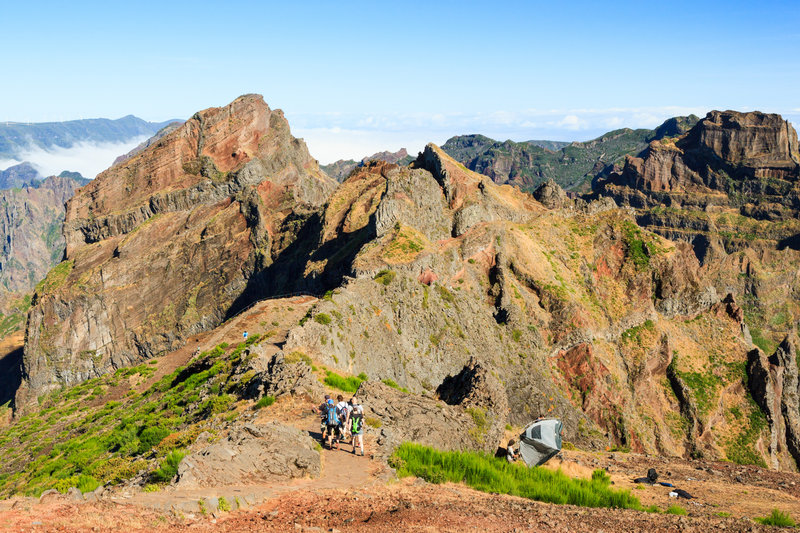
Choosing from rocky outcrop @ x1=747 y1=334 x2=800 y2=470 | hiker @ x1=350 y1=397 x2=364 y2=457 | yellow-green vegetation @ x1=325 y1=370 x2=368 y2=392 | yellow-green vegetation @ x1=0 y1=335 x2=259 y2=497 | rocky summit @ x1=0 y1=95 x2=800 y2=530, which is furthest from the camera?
rocky outcrop @ x1=747 y1=334 x2=800 y2=470

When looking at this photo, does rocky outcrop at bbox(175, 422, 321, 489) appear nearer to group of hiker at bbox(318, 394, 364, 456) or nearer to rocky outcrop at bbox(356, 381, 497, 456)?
group of hiker at bbox(318, 394, 364, 456)

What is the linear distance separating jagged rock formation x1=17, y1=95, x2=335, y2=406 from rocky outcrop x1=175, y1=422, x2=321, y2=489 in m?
93.0

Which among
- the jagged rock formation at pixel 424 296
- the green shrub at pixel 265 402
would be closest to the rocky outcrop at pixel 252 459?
the jagged rock formation at pixel 424 296

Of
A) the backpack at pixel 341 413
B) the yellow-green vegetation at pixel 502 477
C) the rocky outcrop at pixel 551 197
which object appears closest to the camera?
the yellow-green vegetation at pixel 502 477

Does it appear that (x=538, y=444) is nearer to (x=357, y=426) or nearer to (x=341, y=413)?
(x=357, y=426)

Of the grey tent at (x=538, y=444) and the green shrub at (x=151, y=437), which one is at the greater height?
the grey tent at (x=538, y=444)

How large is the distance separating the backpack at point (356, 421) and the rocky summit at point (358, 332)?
1.45 meters

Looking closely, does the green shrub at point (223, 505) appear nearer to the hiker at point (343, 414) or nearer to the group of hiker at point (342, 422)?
the group of hiker at point (342, 422)

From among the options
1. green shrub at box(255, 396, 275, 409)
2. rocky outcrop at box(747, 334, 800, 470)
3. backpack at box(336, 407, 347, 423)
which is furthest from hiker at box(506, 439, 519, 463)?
rocky outcrop at box(747, 334, 800, 470)

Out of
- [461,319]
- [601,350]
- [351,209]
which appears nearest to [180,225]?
[351,209]

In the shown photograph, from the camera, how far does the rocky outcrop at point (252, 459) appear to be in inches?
734

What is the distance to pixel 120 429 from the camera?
43156mm

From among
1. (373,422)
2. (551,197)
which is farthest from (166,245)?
(373,422)

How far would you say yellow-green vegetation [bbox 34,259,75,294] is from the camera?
419 feet
